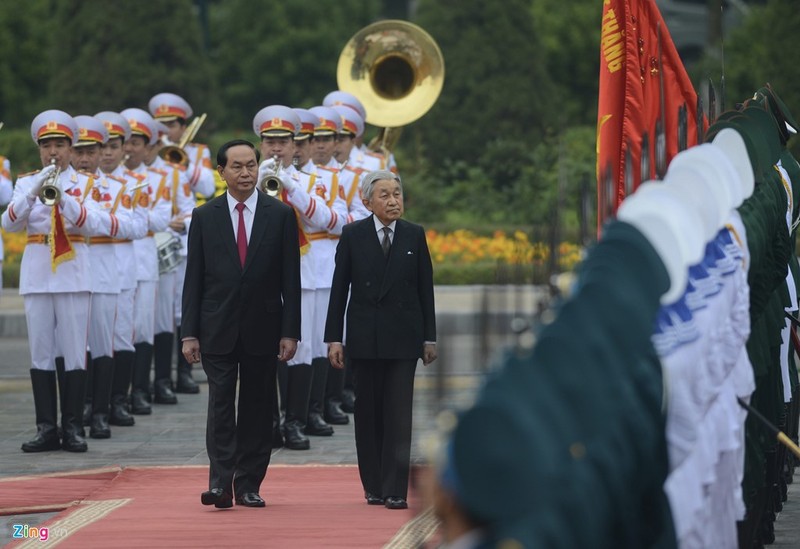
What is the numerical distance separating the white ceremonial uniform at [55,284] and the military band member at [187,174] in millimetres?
2538

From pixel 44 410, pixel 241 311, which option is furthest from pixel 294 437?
pixel 241 311

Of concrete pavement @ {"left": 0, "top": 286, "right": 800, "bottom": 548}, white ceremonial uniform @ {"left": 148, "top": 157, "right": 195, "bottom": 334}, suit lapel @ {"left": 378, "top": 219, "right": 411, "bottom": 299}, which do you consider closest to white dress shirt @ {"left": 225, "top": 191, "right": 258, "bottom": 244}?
suit lapel @ {"left": 378, "top": 219, "right": 411, "bottom": 299}

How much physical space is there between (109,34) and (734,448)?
22524 millimetres

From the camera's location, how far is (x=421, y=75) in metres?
16.7

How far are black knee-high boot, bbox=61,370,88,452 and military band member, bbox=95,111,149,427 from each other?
1152mm

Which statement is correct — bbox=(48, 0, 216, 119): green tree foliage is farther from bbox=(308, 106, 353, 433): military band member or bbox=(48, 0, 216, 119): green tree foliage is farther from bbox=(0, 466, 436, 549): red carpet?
bbox=(0, 466, 436, 549): red carpet

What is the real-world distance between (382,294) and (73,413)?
8.87ft

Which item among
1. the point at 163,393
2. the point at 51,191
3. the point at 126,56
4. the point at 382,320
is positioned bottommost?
the point at 163,393

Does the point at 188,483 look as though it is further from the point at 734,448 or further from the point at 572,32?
the point at 572,32

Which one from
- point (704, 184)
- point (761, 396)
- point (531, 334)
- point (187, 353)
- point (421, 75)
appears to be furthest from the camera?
point (421, 75)

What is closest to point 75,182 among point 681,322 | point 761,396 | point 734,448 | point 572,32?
point 761,396

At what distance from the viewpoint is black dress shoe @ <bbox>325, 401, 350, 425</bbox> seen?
12969mm

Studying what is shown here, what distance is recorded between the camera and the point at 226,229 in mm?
9336

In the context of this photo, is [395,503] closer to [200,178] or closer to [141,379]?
[141,379]
